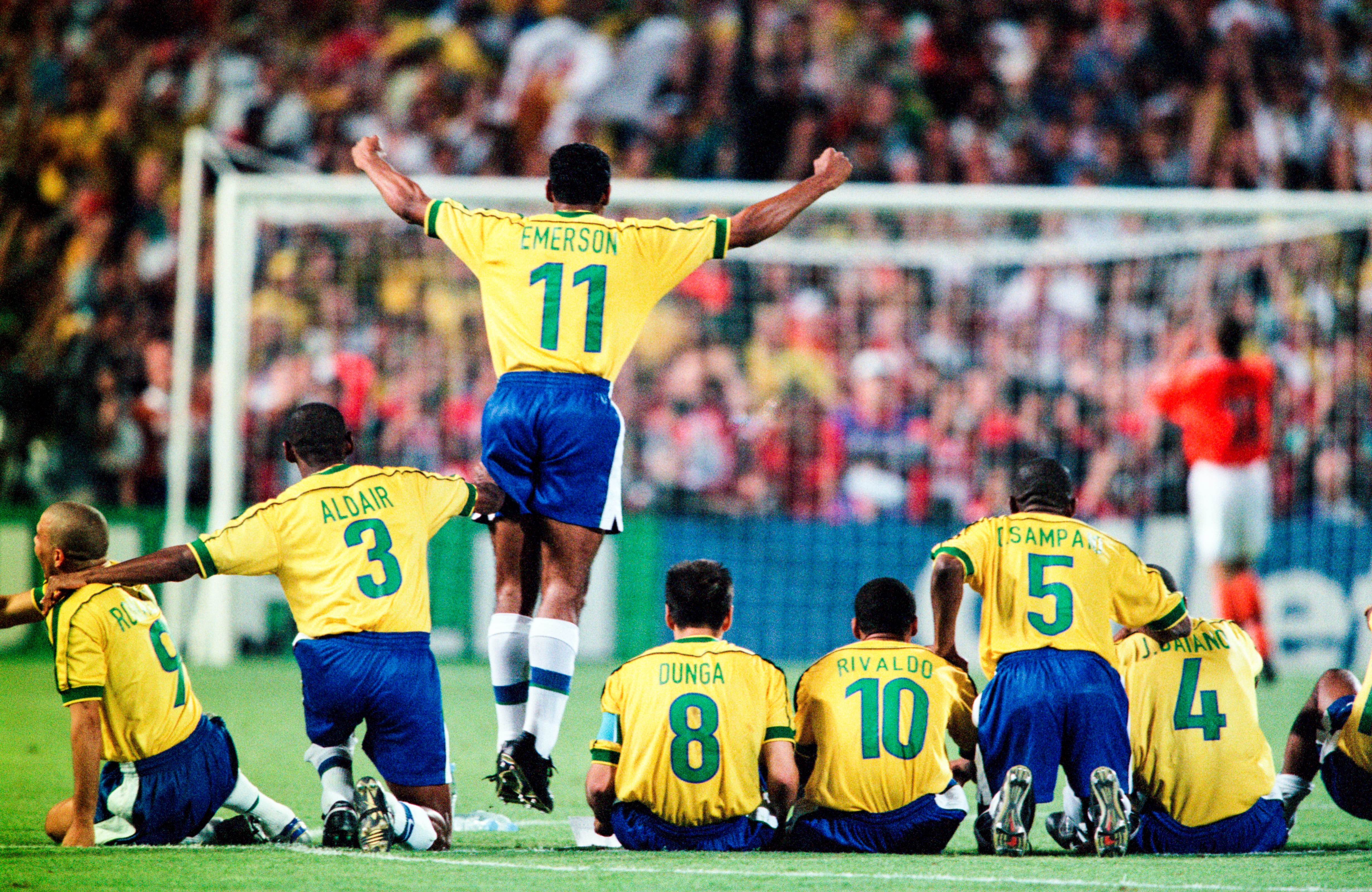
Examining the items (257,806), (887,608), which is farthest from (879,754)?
(257,806)

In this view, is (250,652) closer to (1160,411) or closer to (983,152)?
(1160,411)

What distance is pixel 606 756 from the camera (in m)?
4.95

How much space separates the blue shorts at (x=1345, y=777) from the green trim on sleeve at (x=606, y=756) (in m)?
2.44

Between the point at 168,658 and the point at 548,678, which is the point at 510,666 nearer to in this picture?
the point at 548,678

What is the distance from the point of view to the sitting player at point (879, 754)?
16.3 ft

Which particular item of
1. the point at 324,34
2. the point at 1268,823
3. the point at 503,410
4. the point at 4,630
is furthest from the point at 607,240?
the point at 324,34

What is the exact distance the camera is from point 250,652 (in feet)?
39.5

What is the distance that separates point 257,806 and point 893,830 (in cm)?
206

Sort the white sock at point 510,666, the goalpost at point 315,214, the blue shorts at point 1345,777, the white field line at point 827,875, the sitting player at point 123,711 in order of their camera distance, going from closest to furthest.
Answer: the white field line at point 827,875 → the sitting player at point 123,711 → the blue shorts at point 1345,777 → the white sock at point 510,666 → the goalpost at point 315,214

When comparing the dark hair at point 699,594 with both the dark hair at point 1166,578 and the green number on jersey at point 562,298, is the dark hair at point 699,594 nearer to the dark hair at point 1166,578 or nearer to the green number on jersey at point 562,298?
the green number on jersey at point 562,298

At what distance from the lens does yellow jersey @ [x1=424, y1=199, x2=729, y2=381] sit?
535cm

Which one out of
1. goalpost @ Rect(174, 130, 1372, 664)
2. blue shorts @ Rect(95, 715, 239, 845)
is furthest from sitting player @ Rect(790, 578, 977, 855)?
goalpost @ Rect(174, 130, 1372, 664)

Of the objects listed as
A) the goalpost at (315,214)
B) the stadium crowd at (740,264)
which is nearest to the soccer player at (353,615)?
the goalpost at (315,214)

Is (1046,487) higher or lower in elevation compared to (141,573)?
higher
